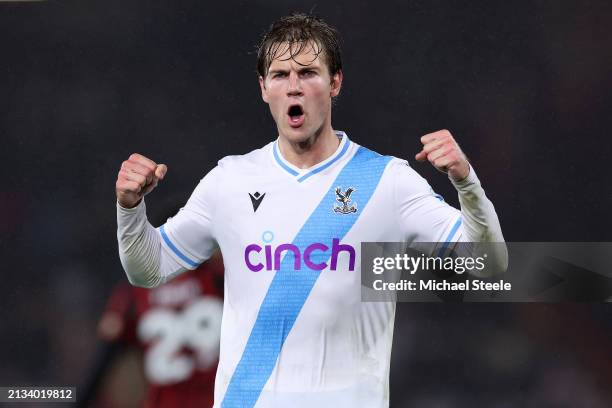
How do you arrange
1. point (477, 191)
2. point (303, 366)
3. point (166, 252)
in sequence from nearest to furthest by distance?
point (477, 191) < point (303, 366) < point (166, 252)

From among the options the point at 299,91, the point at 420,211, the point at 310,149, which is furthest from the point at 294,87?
the point at 420,211

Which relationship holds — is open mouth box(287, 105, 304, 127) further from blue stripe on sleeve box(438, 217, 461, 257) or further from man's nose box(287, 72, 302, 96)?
blue stripe on sleeve box(438, 217, 461, 257)

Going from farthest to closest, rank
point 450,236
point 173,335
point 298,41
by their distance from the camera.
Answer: point 173,335, point 298,41, point 450,236

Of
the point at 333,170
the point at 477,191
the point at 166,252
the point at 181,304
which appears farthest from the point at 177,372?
the point at 477,191

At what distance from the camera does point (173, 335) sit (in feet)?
21.6

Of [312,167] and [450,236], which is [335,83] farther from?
[450,236]

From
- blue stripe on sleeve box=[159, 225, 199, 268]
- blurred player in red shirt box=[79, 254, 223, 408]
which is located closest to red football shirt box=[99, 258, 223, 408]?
blurred player in red shirt box=[79, 254, 223, 408]

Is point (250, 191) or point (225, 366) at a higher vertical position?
point (250, 191)

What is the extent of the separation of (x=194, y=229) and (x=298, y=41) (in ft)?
3.08

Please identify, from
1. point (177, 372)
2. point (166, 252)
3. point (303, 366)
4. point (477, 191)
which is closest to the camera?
point (477, 191)

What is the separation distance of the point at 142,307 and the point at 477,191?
315cm

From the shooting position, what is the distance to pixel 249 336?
175 inches

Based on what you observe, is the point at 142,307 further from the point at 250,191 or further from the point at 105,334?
the point at 250,191

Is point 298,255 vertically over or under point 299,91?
under
